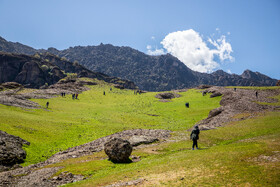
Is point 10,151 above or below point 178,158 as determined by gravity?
below

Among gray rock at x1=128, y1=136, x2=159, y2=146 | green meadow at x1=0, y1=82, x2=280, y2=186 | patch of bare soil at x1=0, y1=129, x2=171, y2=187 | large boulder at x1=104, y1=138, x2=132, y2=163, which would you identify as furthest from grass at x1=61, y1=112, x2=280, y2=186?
gray rock at x1=128, y1=136, x2=159, y2=146

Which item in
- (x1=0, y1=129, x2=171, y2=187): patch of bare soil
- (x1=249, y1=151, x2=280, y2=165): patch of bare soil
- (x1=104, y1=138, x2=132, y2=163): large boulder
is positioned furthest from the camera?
(x1=104, y1=138, x2=132, y2=163): large boulder

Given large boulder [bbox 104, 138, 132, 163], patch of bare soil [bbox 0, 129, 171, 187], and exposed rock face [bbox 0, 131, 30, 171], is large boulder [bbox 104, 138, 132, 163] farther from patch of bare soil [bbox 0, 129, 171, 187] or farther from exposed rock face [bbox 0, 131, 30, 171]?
exposed rock face [bbox 0, 131, 30, 171]

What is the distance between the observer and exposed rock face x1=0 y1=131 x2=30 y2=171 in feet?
84.3

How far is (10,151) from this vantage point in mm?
27297

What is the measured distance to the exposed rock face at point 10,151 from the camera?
84.3ft

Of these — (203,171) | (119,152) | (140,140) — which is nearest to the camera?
(203,171)

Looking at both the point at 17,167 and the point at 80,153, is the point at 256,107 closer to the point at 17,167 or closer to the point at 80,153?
the point at 80,153

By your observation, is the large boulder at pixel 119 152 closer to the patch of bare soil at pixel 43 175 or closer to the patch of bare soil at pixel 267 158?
the patch of bare soil at pixel 43 175

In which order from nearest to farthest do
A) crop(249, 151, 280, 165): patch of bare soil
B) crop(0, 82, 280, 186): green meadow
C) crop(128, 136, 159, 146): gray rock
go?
crop(0, 82, 280, 186): green meadow
crop(249, 151, 280, 165): patch of bare soil
crop(128, 136, 159, 146): gray rock

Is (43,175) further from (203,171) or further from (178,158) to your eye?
(203,171)

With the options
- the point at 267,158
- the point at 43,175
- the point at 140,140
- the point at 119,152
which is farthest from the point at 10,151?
the point at 267,158

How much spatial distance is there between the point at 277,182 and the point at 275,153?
6733 mm

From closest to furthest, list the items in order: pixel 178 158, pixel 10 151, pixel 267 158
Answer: pixel 267 158
pixel 178 158
pixel 10 151
